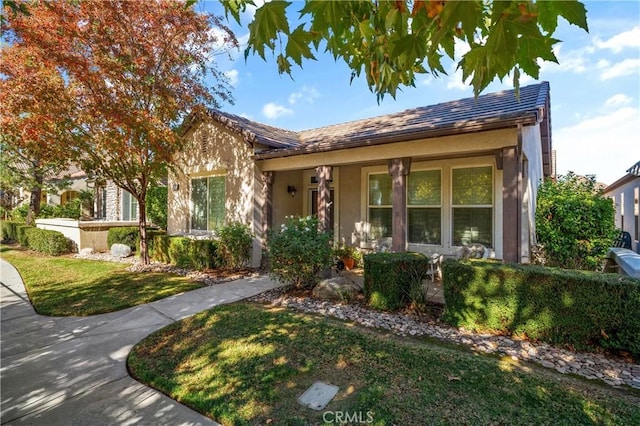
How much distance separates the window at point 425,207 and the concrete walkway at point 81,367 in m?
5.61

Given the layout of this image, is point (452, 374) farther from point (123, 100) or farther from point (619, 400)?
point (123, 100)

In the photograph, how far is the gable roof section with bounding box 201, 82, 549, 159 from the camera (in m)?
6.00

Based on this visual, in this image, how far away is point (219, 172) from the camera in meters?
11.2

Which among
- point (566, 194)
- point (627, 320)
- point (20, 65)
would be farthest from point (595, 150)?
point (20, 65)

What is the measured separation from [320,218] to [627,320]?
6063mm

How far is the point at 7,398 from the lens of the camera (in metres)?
3.34

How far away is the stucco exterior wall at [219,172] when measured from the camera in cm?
1009

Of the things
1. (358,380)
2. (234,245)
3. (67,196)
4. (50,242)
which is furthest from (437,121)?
(67,196)

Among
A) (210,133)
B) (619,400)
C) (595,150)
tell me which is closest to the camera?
(619,400)

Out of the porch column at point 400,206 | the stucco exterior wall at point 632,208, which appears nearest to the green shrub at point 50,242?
the porch column at point 400,206

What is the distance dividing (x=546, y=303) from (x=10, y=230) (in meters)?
24.3

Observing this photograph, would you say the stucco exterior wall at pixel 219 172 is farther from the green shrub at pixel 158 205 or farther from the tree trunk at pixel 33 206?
the tree trunk at pixel 33 206

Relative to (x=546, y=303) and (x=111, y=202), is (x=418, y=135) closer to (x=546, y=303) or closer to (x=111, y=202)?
(x=546, y=303)

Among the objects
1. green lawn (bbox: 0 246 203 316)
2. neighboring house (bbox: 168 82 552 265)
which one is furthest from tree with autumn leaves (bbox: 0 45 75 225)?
neighboring house (bbox: 168 82 552 265)
